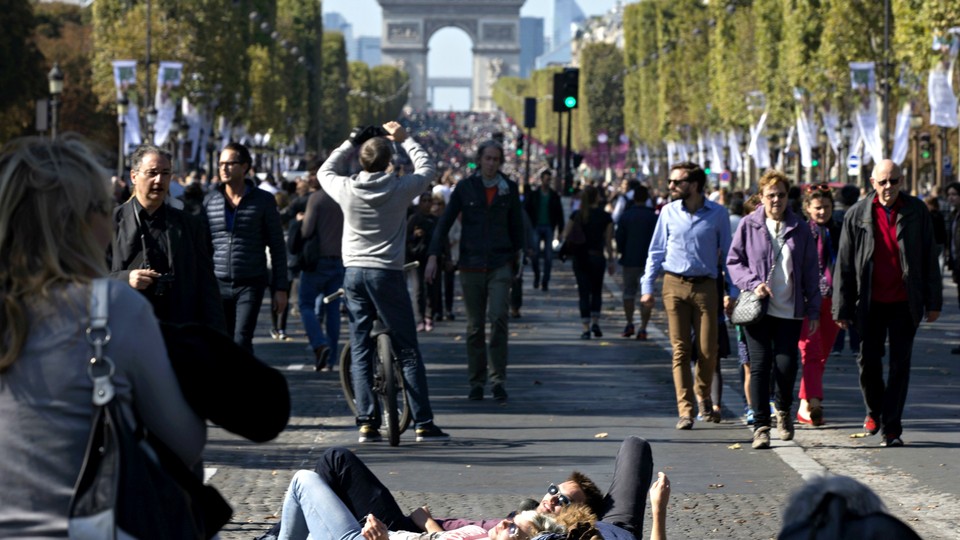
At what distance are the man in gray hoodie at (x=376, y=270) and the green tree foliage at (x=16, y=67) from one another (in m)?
40.7

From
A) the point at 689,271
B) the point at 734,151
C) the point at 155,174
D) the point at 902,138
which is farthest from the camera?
the point at 734,151

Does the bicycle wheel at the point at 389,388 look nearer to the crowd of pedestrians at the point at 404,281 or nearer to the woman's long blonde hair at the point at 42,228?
the crowd of pedestrians at the point at 404,281

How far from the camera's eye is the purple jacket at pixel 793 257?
36.2 feet

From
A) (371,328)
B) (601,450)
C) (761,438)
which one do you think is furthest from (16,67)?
(761,438)

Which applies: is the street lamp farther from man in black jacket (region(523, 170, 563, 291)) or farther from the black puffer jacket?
the black puffer jacket

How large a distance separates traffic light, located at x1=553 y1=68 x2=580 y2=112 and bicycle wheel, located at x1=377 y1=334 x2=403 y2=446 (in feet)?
70.4

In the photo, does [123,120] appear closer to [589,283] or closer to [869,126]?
[869,126]

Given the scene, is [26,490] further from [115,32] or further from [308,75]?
[308,75]

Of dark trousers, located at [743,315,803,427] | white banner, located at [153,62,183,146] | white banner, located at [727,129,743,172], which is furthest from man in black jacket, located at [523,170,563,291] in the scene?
white banner, located at [727,129,743,172]

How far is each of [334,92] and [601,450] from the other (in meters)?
117

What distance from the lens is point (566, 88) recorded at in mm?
32500

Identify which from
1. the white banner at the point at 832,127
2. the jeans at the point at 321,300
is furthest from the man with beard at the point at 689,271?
the white banner at the point at 832,127

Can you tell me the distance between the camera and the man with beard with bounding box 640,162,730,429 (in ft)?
38.3

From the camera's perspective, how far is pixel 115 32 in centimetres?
6247
